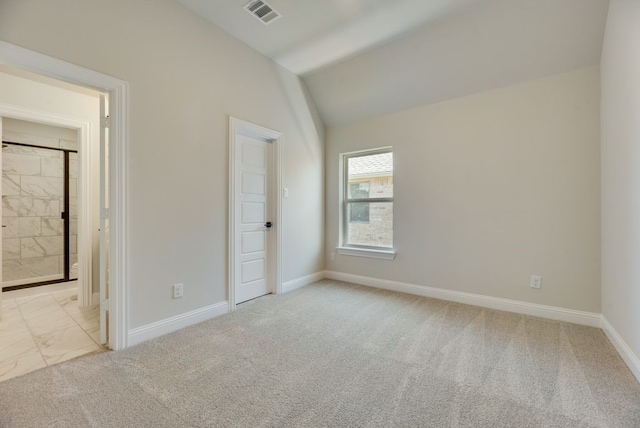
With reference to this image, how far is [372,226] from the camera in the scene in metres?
4.02

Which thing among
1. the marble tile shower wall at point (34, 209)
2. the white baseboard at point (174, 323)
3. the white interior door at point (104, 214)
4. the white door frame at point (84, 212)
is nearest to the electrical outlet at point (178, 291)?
the white baseboard at point (174, 323)

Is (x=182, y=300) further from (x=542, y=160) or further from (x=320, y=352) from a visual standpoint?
(x=542, y=160)

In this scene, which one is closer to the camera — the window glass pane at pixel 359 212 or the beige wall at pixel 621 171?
the beige wall at pixel 621 171

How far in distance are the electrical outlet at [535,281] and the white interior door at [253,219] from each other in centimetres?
288

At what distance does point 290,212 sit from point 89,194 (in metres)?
2.38

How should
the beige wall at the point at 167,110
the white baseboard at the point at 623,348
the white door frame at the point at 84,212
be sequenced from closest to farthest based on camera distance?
the white baseboard at the point at 623,348, the beige wall at the point at 167,110, the white door frame at the point at 84,212

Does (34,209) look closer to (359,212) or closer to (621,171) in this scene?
(359,212)

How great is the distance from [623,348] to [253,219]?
3423 millimetres

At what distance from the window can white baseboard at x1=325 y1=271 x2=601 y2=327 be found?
1.55 ft

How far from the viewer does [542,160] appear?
Result: 9.00 ft

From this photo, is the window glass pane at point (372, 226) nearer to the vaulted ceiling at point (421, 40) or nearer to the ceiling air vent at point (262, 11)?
the vaulted ceiling at point (421, 40)

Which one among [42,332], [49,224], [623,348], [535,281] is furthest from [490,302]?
[49,224]

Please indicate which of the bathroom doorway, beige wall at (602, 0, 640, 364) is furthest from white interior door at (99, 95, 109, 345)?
beige wall at (602, 0, 640, 364)

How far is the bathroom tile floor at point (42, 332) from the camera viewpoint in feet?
6.43
